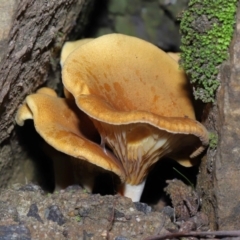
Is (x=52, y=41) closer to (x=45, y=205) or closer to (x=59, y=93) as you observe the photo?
(x=59, y=93)

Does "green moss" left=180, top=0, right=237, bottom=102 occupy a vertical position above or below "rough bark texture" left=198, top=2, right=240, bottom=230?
above

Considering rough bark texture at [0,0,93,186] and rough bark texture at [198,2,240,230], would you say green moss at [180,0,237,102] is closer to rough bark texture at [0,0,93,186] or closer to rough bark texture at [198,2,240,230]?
rough bark texture at [198,2,240,230]

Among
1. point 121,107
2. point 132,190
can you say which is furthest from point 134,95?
point 132,190

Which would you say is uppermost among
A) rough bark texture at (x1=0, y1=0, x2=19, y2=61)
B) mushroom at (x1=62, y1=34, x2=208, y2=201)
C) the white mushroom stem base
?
Answer: rough bark texture at (x1=0, y1=0, x2=19, y2=61)

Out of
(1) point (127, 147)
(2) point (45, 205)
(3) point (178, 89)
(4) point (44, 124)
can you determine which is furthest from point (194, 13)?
(2) point (45, 205)

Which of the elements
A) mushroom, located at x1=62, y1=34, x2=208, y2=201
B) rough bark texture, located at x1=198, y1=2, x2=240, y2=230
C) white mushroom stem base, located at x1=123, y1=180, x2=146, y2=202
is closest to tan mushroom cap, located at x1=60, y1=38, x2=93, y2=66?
mushroom, located at x1=62, y1=34, x2=208, y2=201

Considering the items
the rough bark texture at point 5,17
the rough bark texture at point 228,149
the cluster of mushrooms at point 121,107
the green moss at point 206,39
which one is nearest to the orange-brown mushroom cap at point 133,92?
the cluster of mushrooms at point 121,107

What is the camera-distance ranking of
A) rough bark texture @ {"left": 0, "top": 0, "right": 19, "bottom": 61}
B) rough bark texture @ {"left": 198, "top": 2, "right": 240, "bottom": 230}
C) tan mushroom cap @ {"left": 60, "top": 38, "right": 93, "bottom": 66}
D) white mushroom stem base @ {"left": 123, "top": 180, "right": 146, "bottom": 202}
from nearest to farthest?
rough bark texture @ {"left": 0, "top": 0, "right": 19, "bottom": 61}, rough bark texture @ {"left": 198, "top": 2, "right": 240, "bottom": 230}, white mushroom stem base @ {"left": 123, "top": 180, "right": 146, "bottom": 202}, tan mushroom cap @ {"left": 60, "top": 38, "right": 93, "bottom": 66}

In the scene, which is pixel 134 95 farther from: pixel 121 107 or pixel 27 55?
pixel 27 55
